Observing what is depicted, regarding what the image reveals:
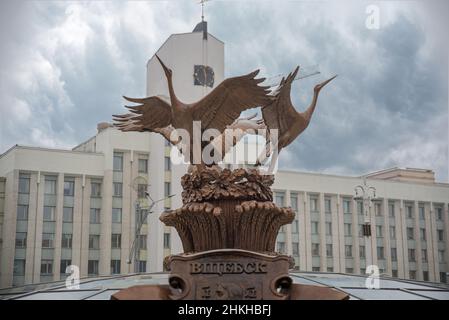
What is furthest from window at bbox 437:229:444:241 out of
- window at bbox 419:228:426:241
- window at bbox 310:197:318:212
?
window at bbox 310:197:318:212

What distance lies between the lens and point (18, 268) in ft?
123

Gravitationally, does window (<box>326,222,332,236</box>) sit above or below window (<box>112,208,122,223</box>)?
below

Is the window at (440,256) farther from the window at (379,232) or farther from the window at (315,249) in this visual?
the window at (315,249)

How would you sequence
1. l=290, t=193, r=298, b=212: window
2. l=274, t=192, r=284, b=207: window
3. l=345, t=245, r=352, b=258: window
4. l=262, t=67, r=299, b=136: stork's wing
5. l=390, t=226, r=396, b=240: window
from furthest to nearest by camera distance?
1. l=390, t=226, r=396, b=240: window
2. l=345, t=245, r=352, b=258: window
3. l=290, t=193, r=298, b=212: window
4. l=274, t=192, r=284, b=207: window
5. l=262, t=67, r=299, b=136: stork's wing

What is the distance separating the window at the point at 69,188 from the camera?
39469 mm

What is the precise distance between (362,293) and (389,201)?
116ft

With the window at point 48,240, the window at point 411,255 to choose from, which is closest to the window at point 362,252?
the window at point 411,255

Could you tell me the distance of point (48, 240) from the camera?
38500 mm

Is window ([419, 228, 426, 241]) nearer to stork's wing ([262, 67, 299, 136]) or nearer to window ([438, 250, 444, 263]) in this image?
window ([438, 250, 444, 263])

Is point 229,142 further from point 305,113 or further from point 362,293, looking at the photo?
point 362,293

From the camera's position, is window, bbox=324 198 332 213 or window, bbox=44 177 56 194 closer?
window, bbox=44 177 56 194

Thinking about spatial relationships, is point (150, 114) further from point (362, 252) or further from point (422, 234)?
point (422, 234)

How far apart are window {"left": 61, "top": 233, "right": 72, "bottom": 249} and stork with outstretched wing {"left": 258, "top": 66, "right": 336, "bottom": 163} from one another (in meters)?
29.2

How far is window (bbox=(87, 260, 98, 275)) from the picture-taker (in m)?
39.2
